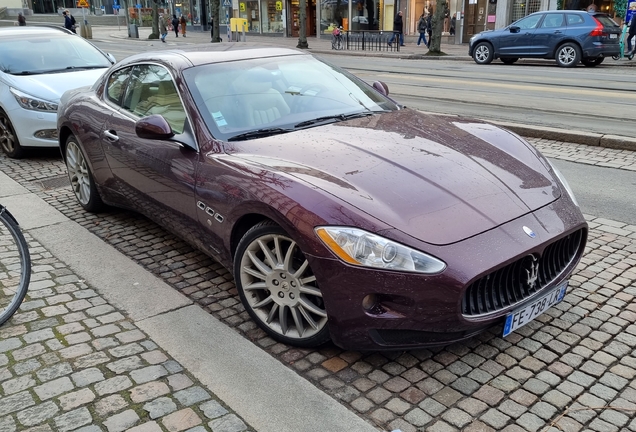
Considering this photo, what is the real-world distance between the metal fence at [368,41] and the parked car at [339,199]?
26.9 m

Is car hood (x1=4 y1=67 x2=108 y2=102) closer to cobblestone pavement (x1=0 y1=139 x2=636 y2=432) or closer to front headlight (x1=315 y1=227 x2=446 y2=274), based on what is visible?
cobblestone pavement (x1=0 y1=139 x2=636 y2=432)

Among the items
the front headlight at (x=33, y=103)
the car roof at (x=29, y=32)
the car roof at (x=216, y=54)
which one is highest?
the car roof at (x=29, y=32)

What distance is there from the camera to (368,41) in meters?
32.2

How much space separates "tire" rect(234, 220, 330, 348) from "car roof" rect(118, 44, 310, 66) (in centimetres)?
169

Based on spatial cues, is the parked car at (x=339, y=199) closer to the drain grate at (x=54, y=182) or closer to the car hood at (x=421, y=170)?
the car hood at (x=421, y=170)

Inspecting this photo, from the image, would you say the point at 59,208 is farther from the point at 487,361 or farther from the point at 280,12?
the point at 280,12

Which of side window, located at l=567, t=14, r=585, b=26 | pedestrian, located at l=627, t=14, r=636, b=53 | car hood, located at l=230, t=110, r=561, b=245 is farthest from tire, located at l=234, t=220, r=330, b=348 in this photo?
pedestrian, located at l=627, t=14, r=636, b=53

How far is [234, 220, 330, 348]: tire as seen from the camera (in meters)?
3.23

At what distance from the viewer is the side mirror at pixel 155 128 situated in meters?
3.96

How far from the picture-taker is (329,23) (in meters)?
41.0

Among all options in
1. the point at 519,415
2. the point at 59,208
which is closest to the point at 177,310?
the point at 519,415

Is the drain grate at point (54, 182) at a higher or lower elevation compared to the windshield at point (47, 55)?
lower

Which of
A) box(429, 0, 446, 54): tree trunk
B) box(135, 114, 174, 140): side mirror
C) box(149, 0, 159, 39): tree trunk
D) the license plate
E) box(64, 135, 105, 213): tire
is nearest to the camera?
the license plate

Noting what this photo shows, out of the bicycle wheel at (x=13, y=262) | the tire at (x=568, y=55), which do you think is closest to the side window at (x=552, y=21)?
the tire at (x=568, y=55)
